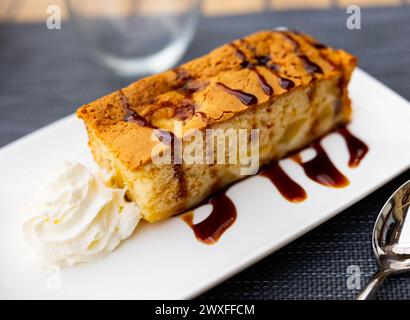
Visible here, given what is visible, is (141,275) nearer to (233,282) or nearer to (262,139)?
(233,282)

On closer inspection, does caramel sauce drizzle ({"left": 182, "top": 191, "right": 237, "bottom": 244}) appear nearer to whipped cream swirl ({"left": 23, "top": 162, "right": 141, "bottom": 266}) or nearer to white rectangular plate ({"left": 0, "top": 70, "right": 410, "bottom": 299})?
white rectangular plate ({"left": 0, "top": 70, "right": 410, "bottom": 299})

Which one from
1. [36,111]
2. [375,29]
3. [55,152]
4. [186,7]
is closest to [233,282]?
[55,152]

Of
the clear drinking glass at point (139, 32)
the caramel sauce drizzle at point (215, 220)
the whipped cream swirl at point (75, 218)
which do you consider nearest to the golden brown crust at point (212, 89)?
the whipped cream swirl at point (75, 218)

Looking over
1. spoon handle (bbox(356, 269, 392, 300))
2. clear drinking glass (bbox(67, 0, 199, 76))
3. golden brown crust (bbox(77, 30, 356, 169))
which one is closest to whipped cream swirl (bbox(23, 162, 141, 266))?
golden brown crust (bbox(77, 30, 356, 169))

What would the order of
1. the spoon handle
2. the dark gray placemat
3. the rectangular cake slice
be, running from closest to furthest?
1. the spoon handle
2. the dark gray placemat
3. the rectangular cake slice

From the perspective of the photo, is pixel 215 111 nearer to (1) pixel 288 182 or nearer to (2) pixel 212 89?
(2) pixel 212 89

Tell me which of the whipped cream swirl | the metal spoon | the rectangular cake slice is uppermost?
the rectangular cake slice
